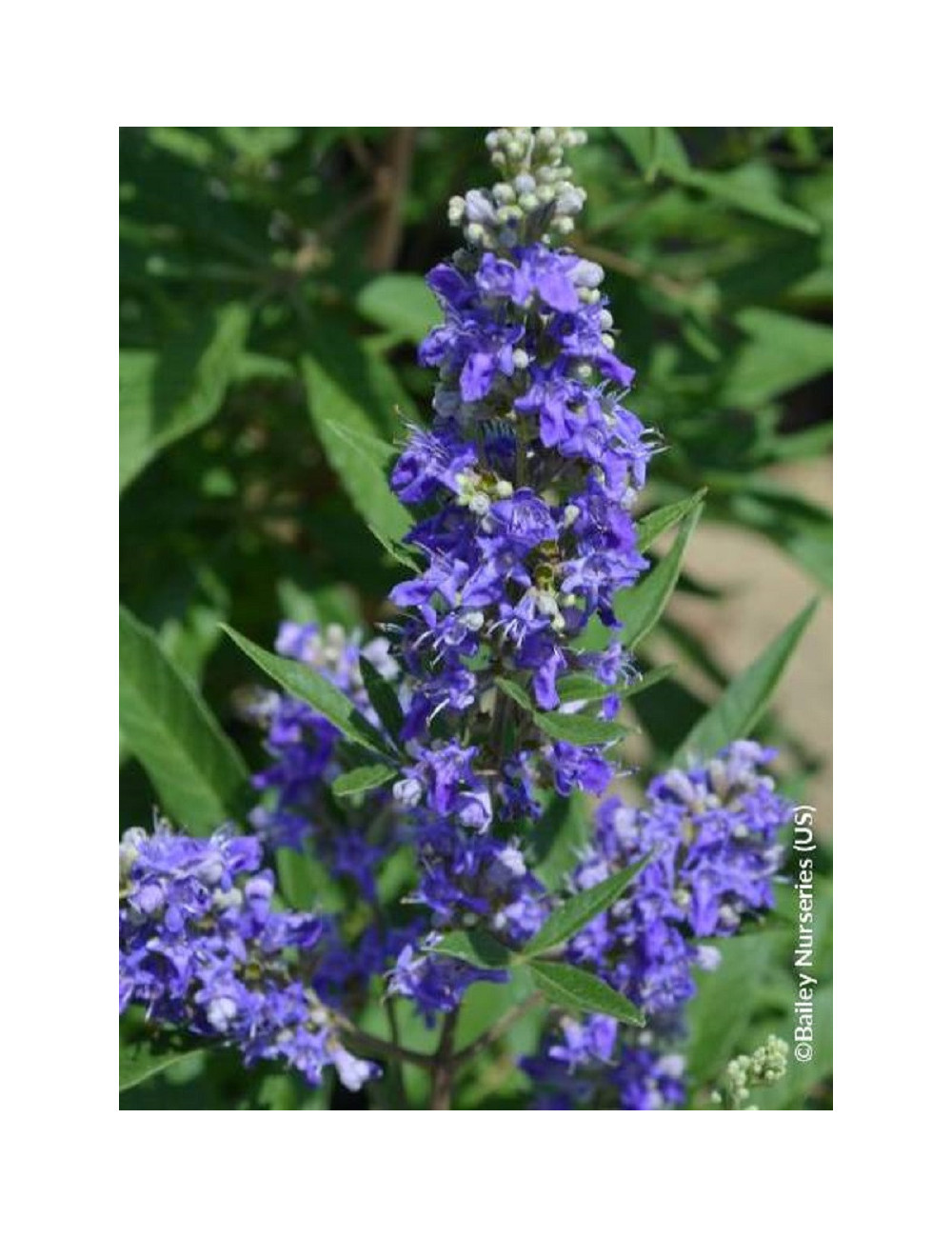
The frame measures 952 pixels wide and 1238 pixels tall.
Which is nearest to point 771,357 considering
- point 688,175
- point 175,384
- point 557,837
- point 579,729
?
point 688,175

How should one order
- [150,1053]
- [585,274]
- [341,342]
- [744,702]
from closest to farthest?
[585,274] → [150,1053] → [744,702] → [341,342]

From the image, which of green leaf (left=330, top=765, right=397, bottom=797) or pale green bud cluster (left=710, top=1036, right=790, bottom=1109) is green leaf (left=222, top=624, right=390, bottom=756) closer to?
green leaf (left=330, top=765, right=397, bottom=797)

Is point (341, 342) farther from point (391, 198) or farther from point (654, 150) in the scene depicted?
point (654, 150)

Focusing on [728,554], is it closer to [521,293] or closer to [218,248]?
[218,248]

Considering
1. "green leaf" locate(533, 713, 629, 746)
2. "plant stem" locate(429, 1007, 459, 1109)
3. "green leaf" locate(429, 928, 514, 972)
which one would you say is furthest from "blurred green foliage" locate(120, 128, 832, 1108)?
"green leaf" locate(533, 713, 629, 746)

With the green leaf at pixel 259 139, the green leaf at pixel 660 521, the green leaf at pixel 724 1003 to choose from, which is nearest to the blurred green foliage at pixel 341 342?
the green leaf at pixel 259 139

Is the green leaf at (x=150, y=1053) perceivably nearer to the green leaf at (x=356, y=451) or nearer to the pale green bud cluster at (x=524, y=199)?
the green leaf at (x=356, y=451)
